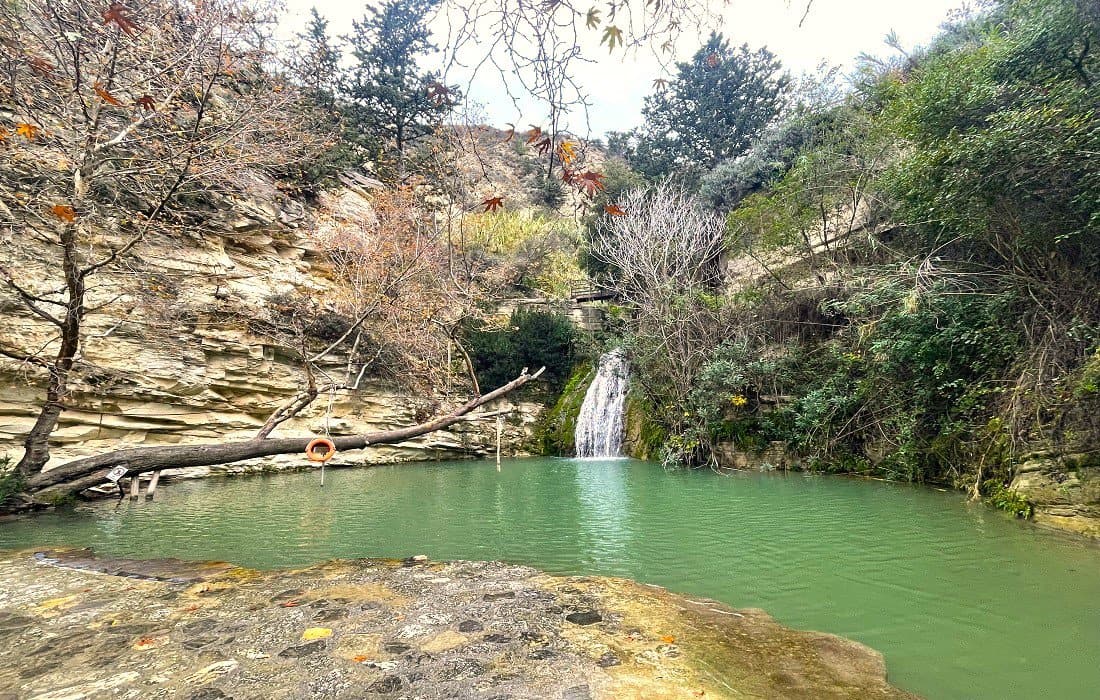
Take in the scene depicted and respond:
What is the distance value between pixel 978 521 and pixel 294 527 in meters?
7.08

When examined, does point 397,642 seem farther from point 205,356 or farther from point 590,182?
point 205,356

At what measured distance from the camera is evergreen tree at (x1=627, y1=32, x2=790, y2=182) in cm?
2106

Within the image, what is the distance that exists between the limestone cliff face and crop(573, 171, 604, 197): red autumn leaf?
26.2ft

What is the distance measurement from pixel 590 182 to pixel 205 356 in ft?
39.4

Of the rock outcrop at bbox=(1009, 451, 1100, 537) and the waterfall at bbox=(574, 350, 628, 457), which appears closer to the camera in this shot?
the rock outcrop at bbox=(1009, 451, 1100, 537)

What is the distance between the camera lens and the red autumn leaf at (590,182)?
5.08 feet

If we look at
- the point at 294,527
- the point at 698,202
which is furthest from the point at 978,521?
the point at 698,202

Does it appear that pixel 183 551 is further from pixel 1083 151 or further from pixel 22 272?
pixel 1083 151

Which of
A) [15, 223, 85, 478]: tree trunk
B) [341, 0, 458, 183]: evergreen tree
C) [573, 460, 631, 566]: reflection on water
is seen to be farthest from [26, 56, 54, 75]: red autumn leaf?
[341, 0, 458, 183]: evergreen tree

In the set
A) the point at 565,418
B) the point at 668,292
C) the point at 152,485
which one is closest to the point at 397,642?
the point at 152,485

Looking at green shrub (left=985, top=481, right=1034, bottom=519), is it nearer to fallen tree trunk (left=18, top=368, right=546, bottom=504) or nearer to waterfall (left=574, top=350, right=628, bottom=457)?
fallen tree trunk (left=18, top=368, right=546, bottom=504)

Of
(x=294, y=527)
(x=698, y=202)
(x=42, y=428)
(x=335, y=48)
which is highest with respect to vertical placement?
(x=335, y=48)

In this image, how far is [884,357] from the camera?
7.95 m

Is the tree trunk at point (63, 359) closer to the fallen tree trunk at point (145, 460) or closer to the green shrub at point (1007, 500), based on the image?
the fallen tree trunk at point (145, 460)
